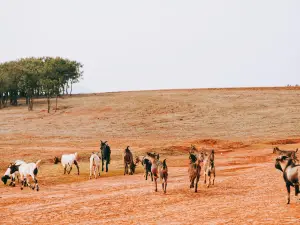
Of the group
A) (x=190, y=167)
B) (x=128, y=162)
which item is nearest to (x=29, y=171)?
(x=128, y=162)

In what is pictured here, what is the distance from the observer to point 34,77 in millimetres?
101938

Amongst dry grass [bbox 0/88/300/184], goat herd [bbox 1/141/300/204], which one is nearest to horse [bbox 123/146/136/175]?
goat herd [bbox 1/141/300/204]

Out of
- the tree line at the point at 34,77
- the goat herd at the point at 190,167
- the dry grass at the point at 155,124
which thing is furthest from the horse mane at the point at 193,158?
the tree line at the point at 34,77

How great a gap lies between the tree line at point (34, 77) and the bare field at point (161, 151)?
466 cm

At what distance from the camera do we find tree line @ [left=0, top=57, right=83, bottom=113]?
100062 mm

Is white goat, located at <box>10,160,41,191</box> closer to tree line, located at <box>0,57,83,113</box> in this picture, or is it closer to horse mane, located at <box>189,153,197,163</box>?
horse mane, located at <box>189,153,197,163</box>

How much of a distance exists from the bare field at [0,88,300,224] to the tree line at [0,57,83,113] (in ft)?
15.3

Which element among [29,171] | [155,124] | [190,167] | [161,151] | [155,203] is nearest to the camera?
[155,203]

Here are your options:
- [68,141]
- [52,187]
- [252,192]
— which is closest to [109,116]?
[68,141]

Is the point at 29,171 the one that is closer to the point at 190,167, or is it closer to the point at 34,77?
the point at 190,167

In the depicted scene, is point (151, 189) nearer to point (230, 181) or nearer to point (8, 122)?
point (230, 181)

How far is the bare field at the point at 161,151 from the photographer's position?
1648cm

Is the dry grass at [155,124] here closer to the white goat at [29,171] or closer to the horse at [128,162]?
the horse at [128,162]

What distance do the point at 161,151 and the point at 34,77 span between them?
64992 millimetres
